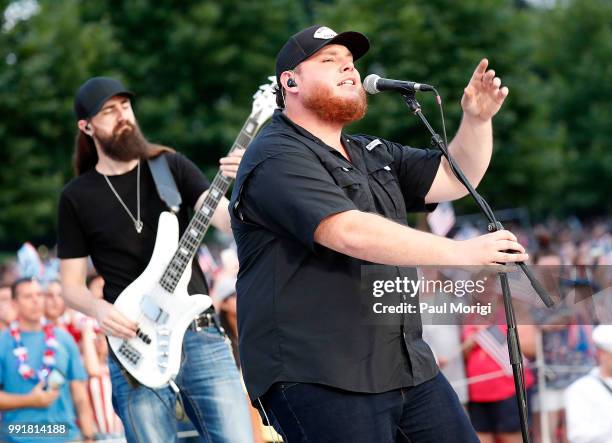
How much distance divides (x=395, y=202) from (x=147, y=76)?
82.6 feet

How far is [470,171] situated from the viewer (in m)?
4.29

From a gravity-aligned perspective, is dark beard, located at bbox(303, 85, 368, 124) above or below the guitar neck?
above

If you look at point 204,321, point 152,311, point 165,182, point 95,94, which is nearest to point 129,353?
point 152,311

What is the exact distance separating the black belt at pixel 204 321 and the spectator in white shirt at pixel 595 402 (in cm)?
244

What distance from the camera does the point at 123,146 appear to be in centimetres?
520

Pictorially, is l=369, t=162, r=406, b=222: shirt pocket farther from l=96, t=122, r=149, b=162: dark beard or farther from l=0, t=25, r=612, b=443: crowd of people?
l=96, t=122, r=149, b=162: dark beard

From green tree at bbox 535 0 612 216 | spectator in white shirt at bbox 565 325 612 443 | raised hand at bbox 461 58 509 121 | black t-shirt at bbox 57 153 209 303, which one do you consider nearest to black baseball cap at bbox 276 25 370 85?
raised hand at bbox 461 58 509 121

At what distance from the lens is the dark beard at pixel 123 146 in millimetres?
5195

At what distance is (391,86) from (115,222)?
6.17ft

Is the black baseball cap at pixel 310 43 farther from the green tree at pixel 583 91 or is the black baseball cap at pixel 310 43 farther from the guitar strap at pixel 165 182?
the green tree at pixel 583 91

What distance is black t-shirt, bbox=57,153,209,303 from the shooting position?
5.06 m

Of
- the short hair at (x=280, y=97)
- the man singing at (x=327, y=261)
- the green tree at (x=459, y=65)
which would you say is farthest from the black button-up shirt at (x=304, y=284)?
the green tree at (x=459, y=65)

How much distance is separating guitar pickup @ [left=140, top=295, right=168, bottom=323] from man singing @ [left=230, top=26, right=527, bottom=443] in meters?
1.23

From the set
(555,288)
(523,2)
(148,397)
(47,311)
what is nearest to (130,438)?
(148,397)
